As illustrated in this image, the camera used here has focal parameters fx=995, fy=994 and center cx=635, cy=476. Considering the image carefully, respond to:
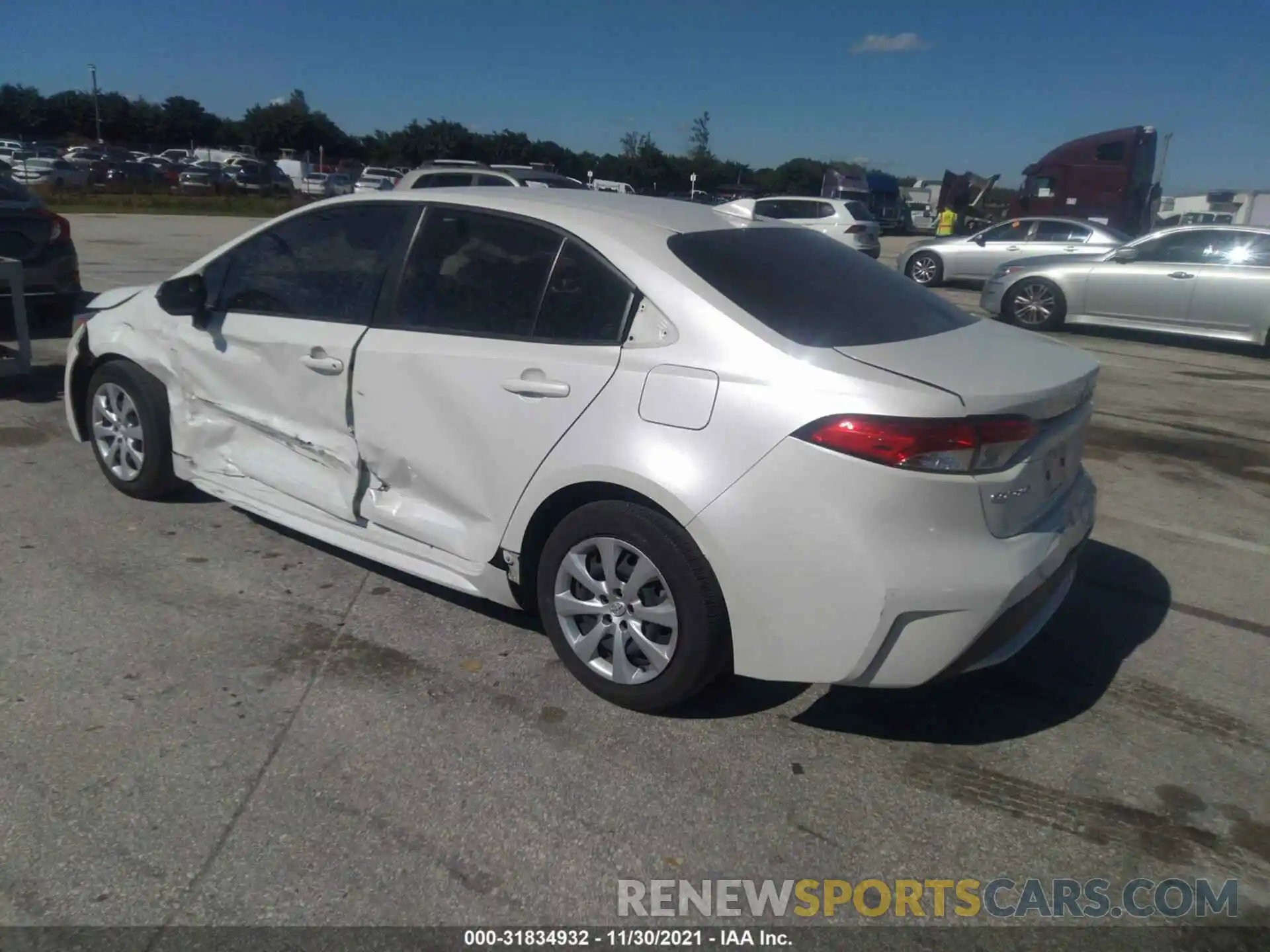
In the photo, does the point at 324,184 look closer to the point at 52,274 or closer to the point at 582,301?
the point at 52,274

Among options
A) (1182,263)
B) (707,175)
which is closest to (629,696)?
(1182,263)

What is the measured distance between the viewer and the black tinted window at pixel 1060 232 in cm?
1638

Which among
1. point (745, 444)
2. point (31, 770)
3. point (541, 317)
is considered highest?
point (541, 317)

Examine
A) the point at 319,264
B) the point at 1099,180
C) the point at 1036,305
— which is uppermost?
the point at 1099,180

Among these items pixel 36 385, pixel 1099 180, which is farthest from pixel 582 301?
pixel 1099 180

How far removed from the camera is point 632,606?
10.6 ft

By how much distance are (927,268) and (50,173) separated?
118 feet

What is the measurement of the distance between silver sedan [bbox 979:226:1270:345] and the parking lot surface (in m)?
8.68

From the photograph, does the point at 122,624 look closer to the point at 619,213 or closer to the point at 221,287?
the point at 221,287

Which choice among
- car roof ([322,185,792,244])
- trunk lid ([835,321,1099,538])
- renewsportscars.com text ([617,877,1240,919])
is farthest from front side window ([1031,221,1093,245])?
renewsportscars.com text ([617,877,1240,919])

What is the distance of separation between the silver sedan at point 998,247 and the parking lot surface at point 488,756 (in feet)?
43.1

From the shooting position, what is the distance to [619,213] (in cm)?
358

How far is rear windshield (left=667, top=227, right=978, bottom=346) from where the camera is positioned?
3188mm

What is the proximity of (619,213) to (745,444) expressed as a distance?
116 cm
